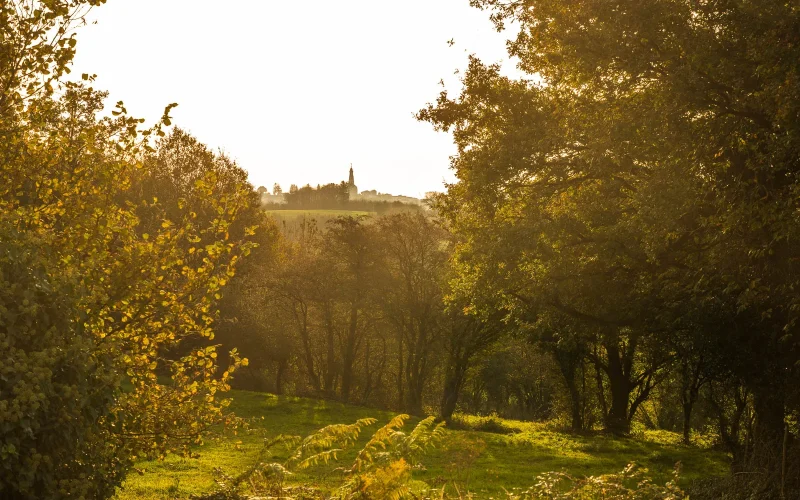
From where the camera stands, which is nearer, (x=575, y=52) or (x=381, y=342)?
(x=575, y=52)

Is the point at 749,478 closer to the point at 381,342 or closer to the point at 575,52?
the point at 575,52

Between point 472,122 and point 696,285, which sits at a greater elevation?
point 472,122

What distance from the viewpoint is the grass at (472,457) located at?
19.3 m

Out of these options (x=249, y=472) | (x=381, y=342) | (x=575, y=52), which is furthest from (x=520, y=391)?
(x=249, y=472)

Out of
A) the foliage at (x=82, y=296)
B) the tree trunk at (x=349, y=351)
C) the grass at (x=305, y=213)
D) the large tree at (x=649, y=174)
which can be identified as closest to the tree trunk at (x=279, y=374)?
the tree trunk at (x=349, y=351)

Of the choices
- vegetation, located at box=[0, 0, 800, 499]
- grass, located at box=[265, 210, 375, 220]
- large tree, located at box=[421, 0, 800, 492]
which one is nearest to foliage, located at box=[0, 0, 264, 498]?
vegetation, located at box=[0, 0, 800, 499]

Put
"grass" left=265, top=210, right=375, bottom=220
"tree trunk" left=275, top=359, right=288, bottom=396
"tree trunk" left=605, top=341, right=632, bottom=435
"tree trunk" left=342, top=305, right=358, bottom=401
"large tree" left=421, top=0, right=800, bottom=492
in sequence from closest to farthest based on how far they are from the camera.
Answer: "large tree" left=421, top=0, right=800, bottom=492, "tree trunk" left=605, top=341, right=632, bottom=435, "tree trunk" left=342, top=305, right=358, bottom=401, "tree trunk" left=275, top=359, right=288, bottom=396, "grass" left=265, top=210, right=375, bottom=220

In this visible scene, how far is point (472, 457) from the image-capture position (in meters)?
17.9

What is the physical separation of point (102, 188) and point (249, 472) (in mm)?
4313

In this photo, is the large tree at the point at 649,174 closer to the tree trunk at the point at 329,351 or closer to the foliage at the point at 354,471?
the foliage at the point at 354,471

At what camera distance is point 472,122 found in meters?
23.0

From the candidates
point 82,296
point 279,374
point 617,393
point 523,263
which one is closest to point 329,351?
point 279,374

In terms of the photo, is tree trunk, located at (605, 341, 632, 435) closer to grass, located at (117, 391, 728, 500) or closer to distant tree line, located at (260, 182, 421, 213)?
grass, located at (117, 391, 728, 500)

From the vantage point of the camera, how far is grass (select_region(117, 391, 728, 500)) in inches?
760
